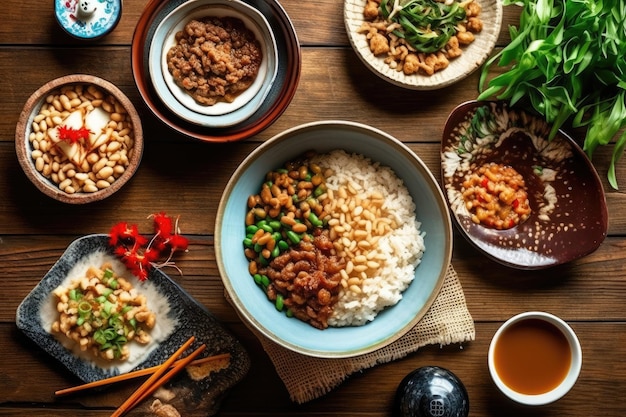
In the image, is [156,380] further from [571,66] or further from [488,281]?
[571,66]

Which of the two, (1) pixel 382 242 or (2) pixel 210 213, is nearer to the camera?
(1) pixel 382 242

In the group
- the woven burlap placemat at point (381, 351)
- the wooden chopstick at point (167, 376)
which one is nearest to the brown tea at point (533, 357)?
the woven burlap placemat at point (381, 351)

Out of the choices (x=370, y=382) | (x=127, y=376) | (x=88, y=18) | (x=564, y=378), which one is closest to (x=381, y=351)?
(x=370, y=382)

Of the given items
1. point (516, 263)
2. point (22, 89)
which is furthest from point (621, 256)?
point (22, 89)

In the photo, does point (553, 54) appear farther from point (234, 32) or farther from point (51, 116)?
point (51, 116)

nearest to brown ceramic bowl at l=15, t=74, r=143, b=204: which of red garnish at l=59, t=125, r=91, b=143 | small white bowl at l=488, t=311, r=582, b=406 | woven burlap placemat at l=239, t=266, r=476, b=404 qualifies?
red garnish at l=59, t=125, r=91, b=143
